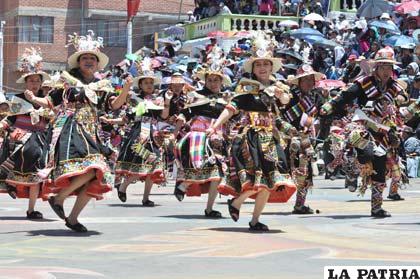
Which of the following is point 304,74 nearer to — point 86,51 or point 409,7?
point 86,51

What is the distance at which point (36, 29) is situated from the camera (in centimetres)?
5688

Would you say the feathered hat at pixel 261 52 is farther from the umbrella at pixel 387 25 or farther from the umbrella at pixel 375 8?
the umbrella at pixel 375 8

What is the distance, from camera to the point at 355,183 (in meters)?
18.6

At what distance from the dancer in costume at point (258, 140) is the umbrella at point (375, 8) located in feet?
57.8

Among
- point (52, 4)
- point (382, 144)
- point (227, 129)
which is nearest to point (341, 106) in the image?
point (382, 144)

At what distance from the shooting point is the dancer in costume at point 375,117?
1400 cm

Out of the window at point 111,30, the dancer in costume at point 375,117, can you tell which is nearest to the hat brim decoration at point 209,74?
the dancer in costume at point 375,117

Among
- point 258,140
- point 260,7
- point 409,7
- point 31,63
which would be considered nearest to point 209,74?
point 31,63

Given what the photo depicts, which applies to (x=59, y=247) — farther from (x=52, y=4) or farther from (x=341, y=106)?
(x=52, y=4)

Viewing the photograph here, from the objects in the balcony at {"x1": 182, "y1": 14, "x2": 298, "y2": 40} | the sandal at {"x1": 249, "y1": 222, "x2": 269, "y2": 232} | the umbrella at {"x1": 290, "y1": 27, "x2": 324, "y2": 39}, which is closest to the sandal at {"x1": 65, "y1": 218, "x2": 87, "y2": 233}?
the sandal at {"x1": 249, "y1": 222, "x2": 269, "y2": 232}

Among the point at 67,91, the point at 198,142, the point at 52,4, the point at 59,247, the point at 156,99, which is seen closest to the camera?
the point at 59,247

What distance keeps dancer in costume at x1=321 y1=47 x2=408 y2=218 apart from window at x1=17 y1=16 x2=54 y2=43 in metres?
44.2

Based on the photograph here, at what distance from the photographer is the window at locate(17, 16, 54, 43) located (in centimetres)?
5666

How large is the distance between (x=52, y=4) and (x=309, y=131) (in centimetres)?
4307
